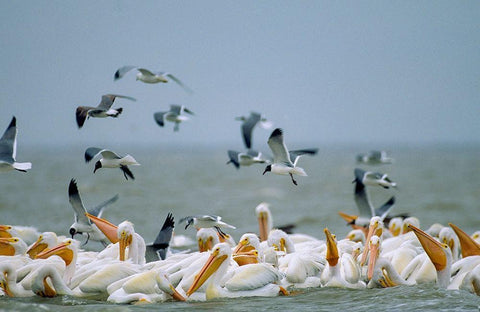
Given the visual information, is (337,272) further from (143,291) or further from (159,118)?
(159,118)

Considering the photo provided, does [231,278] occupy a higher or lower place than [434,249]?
lower

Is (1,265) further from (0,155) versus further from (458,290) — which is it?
(458,290)

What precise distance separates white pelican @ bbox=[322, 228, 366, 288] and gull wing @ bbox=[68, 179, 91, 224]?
2692 mm

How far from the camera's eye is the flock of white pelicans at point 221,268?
6.35 meters

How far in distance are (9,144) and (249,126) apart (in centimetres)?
248

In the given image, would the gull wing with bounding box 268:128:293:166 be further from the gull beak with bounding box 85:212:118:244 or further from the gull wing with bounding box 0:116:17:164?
the gull wing with bounding box 0:116:17:164

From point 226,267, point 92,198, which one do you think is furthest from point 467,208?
point 226,267

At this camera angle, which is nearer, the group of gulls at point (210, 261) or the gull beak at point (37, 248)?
the group of gulls at point (210, 261)

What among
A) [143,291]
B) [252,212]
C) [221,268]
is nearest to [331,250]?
[221,268]

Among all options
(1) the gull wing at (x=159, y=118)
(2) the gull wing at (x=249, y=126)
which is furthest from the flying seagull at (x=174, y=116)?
(2) the gull wing at (x=249, y=126)

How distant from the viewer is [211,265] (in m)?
6.33

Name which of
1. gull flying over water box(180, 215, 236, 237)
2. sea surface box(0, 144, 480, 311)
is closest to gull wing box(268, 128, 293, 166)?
gull flying over water box(180, 215, 236, 237)

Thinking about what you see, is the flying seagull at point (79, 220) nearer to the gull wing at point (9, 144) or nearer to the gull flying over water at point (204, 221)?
the gull wing at point (9, 144)

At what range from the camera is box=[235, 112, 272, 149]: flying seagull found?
26.8ft
